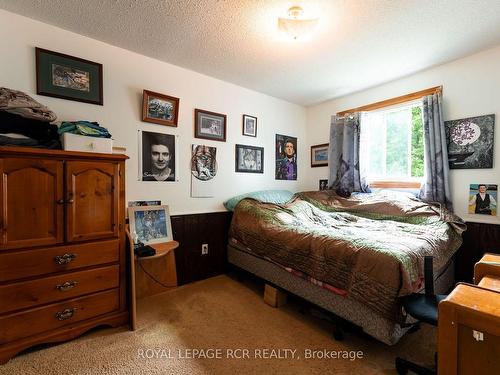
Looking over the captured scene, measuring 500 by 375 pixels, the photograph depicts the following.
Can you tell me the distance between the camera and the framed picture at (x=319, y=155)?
359 cm

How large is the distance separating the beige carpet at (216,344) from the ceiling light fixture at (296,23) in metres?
2.22

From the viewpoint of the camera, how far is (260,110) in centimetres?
330

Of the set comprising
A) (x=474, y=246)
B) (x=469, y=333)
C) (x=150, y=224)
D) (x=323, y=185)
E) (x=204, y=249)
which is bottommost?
(x=204, y=249)

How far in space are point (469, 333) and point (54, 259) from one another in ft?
6.90

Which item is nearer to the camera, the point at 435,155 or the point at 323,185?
the point at 435,155

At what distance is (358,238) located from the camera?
68.7 inches

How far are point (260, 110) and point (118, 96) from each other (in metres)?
1.74

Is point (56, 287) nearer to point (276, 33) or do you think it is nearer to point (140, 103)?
point (140, 103)

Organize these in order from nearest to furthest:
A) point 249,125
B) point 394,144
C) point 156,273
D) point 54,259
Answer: point 54,259
point 156,273
point 394,144
point 249,125

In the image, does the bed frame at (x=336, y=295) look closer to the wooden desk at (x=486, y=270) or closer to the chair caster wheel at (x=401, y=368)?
the chair caster wheel at (x=401, y=368)

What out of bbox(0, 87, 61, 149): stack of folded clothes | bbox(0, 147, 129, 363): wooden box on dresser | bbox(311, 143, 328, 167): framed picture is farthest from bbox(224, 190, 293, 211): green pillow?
bbox(0, 87, 61, 149): stack of folded clothes

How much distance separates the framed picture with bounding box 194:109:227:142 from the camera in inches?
106

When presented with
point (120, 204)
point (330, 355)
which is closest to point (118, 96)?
point (120, 204)

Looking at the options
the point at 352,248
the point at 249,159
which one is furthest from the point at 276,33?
the point at 352,248
